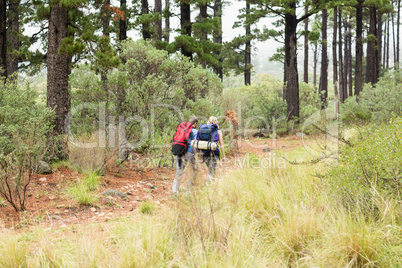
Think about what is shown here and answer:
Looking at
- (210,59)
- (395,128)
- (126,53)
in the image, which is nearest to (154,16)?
(210,59)

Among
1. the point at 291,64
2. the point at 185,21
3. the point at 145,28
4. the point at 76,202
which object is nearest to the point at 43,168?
the point at 76,202

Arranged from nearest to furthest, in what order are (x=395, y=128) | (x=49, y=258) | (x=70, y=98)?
(x=49, y=258) → (x=395, y=128) → (x=70, y=98)

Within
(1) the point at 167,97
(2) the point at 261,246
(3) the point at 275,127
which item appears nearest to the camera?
(2) the point at 261,246

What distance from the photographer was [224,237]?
3307 mm

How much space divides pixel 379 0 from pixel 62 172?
16406 mm

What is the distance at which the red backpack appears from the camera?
6.12 meters

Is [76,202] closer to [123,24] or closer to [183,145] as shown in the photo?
[183,145]

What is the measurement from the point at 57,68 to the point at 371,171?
7158mm

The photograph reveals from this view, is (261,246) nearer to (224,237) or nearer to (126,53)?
(224,237)

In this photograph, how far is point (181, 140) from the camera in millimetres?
6141

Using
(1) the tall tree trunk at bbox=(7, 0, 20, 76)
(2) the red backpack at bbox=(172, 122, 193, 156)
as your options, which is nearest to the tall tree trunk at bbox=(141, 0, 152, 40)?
(1) the tall tree trunk at bbox=(7, 0, 20, 76)

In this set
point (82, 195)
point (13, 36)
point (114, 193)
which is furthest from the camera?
point (13, 36)

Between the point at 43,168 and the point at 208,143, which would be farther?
the point at 43,168

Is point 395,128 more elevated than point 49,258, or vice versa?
point 395,128
